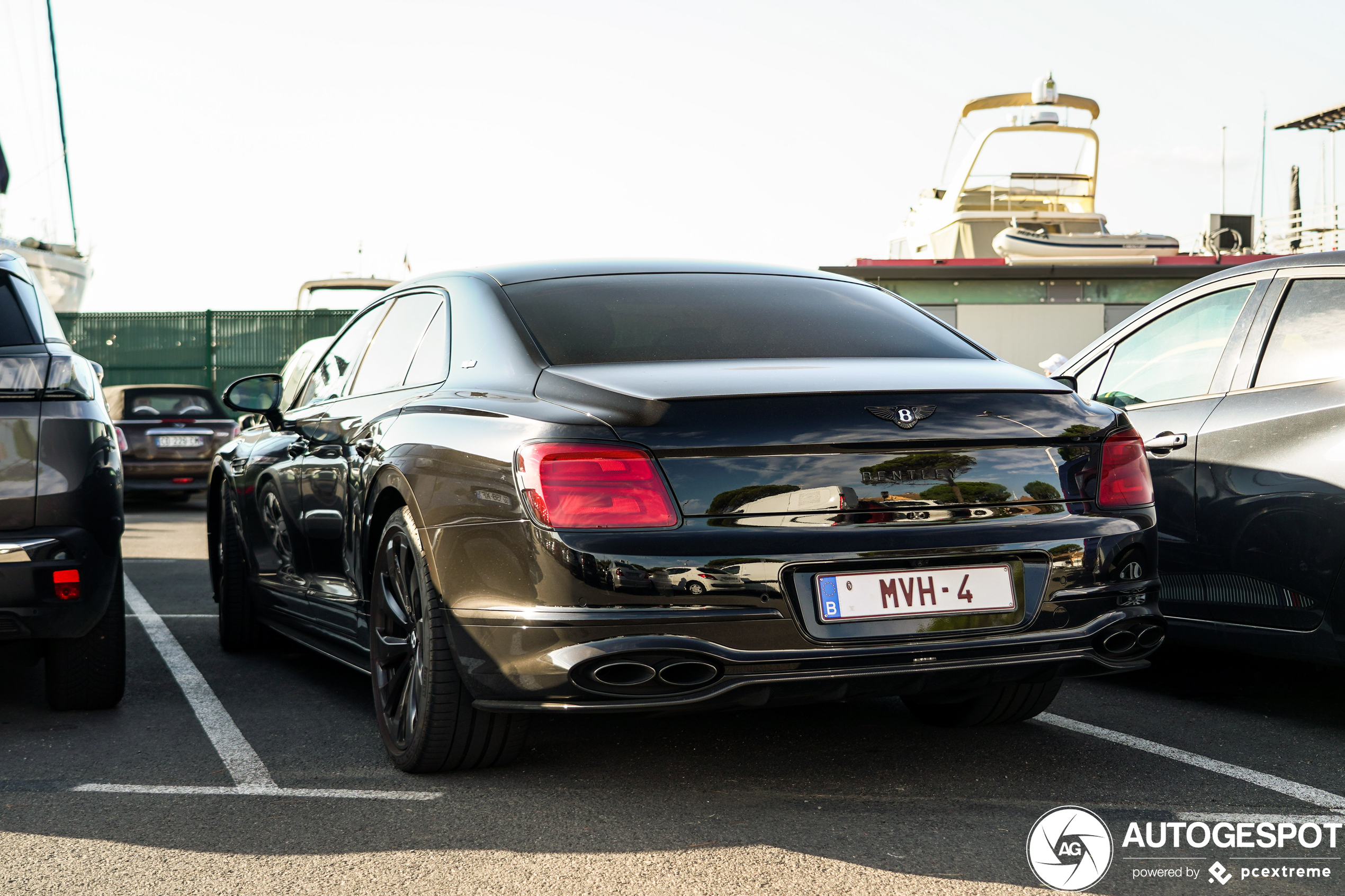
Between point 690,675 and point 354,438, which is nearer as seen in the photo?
point 690,675

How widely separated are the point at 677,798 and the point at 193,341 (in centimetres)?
2158

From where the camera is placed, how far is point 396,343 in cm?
470

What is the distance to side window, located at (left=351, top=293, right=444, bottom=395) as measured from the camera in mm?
4496

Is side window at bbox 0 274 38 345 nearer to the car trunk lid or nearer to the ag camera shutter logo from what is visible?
the car trunk lid

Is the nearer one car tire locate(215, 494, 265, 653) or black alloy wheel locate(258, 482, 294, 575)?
black alloy wheel locate(258, 482, 294, 575)

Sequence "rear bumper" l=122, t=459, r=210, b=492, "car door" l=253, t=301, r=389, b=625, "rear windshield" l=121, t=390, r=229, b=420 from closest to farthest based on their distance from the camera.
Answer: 1. "car door" l=253, t=301, r=389, b=625
2. "rear bumper" l=122, t=459, r=210, b=492
3. "rear windshield" l=121, t=390, r=229, b=420

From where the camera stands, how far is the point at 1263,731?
14.5 feet

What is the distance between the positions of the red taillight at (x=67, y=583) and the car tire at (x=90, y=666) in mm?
318

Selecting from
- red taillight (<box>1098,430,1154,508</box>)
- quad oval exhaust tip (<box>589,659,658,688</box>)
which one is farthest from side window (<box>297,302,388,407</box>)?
red taillight (<box>1098,430,1154,508</box>)

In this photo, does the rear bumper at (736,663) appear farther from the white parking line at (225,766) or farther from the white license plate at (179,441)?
the white license plate at (179,441)

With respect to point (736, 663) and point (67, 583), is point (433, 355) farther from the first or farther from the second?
point (736, 663)

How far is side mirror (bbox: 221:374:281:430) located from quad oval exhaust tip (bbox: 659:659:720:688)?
2.91 metres

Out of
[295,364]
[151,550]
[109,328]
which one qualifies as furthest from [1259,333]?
[109,328]

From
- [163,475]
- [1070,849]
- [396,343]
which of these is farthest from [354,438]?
[163,475]
